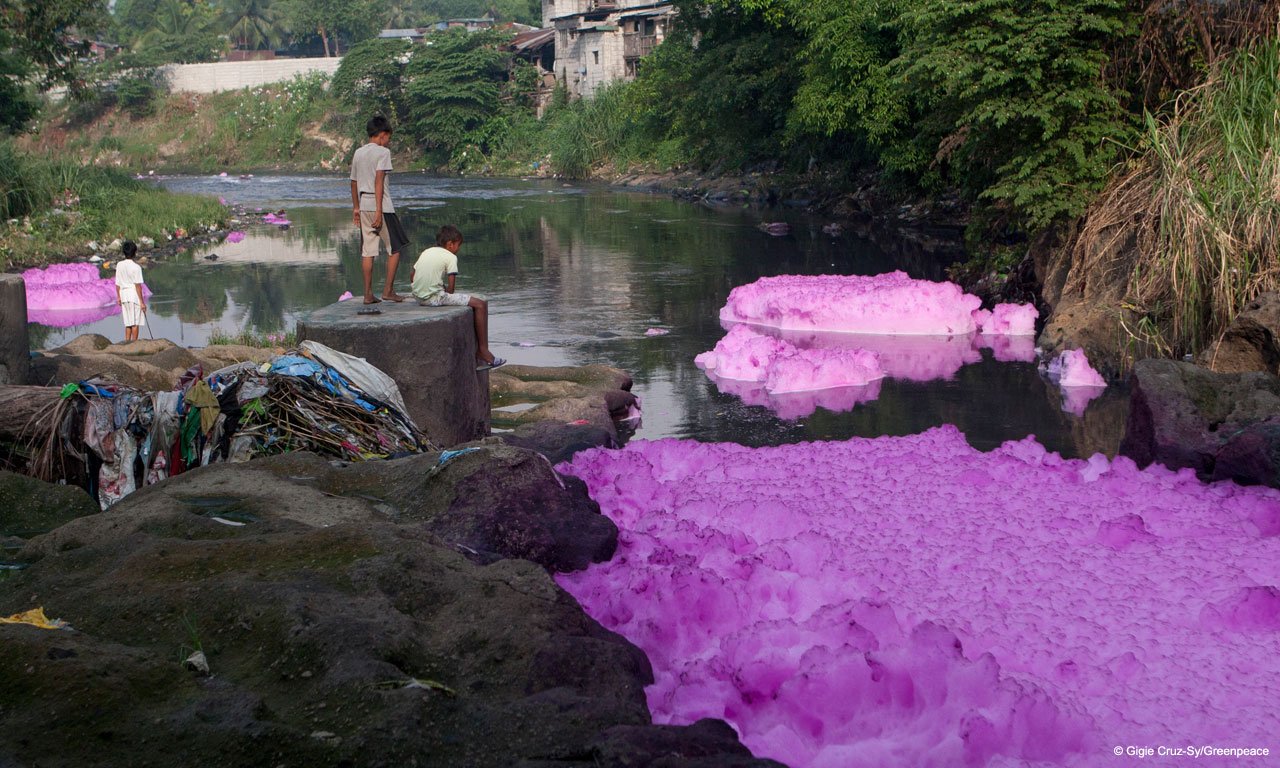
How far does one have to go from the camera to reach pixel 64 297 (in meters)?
16.3

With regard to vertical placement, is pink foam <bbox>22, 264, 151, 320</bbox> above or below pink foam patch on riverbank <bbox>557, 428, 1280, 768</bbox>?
Answer: above

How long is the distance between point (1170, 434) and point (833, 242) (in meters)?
15.2

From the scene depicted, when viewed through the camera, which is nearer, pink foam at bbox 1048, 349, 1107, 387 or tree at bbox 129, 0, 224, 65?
pink foam at bbox 1048, 349, 1107, 387

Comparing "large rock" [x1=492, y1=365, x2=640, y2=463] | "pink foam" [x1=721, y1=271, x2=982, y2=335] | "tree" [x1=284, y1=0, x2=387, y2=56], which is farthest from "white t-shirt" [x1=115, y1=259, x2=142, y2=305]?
A: "tree" [x1=284, y1=0, x2=387, y2=56]

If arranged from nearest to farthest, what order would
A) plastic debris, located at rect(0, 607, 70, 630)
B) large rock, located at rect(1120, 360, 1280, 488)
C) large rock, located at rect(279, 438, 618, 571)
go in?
1. plastic debris, located at rect(0, 607, 70, 630)
2. large rock, located at rect(279, 438, 618, 571)
3. large rock, located at rect(1120, 360, 1280, 488)

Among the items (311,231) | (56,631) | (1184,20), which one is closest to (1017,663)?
(56,631)

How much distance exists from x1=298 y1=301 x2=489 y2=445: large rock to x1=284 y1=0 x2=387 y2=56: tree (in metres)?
71.4

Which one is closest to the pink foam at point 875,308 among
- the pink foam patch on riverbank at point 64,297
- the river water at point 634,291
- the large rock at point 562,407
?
the river water at point 634,291

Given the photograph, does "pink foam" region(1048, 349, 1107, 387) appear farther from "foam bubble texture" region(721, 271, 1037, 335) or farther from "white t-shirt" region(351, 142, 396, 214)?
"white t-shirt" region(351, 142, 396, 214)

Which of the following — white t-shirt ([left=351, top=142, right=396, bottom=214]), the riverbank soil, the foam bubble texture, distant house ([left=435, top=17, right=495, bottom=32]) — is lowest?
the foam bubble texture

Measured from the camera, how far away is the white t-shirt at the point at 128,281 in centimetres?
1251

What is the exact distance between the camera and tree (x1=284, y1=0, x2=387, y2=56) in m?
73.6

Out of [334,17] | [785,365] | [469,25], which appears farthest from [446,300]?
[334,17]

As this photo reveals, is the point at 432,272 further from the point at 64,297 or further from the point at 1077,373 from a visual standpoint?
the point at 64,297
